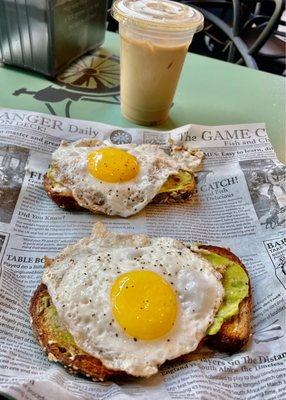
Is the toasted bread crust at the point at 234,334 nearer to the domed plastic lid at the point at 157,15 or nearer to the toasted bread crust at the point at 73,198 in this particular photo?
the toasted bread crust at the point at 73,198

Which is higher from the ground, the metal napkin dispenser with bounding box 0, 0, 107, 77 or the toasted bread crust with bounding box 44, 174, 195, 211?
the metal napkin dispenser with bounding box 0, 0, 107, 77

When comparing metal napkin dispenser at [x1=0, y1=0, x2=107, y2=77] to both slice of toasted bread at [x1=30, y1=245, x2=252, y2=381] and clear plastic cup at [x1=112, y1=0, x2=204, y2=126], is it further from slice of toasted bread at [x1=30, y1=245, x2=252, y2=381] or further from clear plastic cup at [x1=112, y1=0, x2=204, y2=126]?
slice of toasted bread at [x1=30, y1=245, x2=252, y2=381]

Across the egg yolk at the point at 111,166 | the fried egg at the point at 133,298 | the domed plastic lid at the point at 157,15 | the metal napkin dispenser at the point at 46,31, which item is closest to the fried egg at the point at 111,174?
the egg yolk at the point at 111,166

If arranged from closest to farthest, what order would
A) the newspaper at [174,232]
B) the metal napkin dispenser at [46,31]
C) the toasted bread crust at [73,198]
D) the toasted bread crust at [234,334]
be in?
the newspaper at [174,232] < the toasted bread crust at [234,334] < the toasted bread crust at [73,198] < the metal napkin dispenser at [46,31]

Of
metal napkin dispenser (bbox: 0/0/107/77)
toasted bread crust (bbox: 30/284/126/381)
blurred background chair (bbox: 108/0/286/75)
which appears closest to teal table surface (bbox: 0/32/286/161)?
metal napkin dispenser (bbox: 0/0/107/77)

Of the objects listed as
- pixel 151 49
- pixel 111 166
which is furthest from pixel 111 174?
pixel 151 49

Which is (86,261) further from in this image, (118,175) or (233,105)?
(233,105)

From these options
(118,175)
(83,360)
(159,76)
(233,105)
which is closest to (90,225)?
(118,175)
